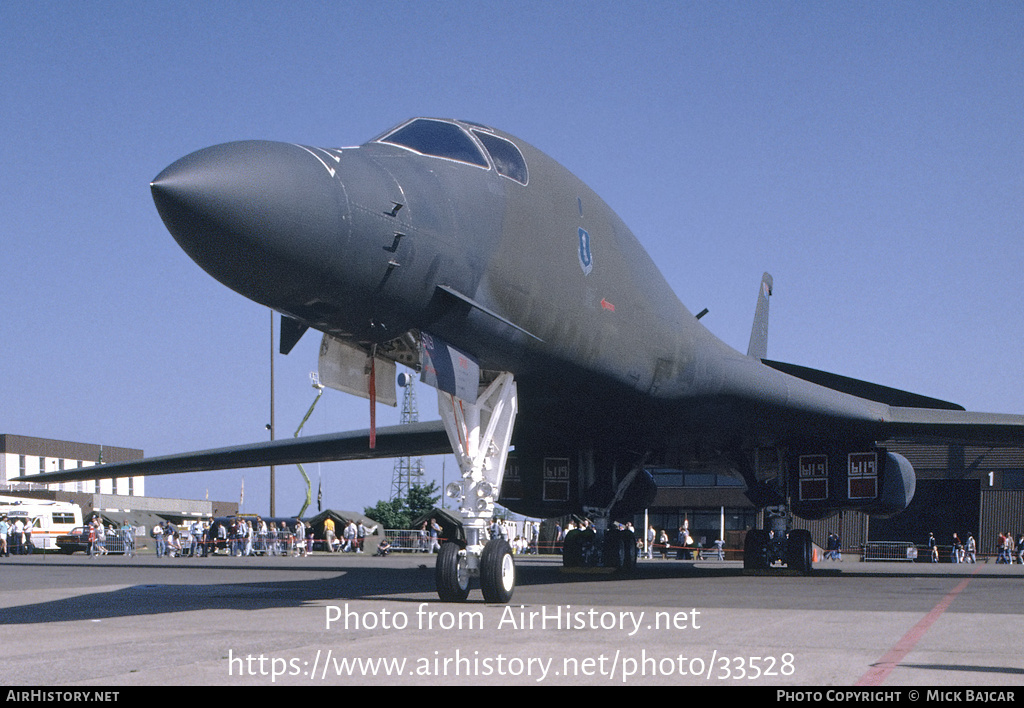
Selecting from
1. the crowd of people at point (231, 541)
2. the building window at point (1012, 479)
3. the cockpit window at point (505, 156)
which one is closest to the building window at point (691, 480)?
the building window at point (1012, 479)

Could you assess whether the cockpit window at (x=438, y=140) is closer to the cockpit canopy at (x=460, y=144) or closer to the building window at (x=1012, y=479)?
the cockpit canopy at (x=460, y=144)

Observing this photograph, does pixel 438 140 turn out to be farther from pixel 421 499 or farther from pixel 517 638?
pixel 421 499

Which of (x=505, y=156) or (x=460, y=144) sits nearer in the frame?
(x=460, y=144)

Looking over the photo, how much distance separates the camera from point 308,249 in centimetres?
809

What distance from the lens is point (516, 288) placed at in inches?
418

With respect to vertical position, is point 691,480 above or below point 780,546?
below

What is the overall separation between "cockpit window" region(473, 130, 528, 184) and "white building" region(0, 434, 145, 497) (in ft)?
235

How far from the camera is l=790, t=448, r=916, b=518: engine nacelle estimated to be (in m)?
17.8

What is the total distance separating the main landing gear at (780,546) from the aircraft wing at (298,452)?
6.01m

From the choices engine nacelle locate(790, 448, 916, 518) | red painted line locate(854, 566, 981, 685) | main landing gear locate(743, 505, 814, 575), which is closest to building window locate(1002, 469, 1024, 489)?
engine nacelle locate(790, 448, 916, 518)

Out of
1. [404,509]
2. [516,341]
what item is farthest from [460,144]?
[404,509]

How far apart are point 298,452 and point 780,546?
9483mm
